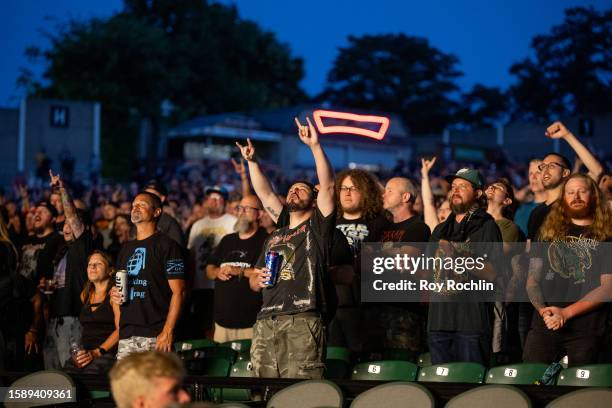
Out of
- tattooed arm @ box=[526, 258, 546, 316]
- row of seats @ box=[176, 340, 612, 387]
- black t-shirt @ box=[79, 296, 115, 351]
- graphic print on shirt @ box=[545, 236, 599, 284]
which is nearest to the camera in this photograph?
row of seats @ box=[176, 340, 612, 387]

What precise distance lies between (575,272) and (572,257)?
103 millimetres

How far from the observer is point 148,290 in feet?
23.6

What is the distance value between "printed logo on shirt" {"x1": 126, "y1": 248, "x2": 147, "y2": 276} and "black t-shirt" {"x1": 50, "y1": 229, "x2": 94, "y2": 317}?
142 centimetres

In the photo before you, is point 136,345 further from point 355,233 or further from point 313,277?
point 355,233

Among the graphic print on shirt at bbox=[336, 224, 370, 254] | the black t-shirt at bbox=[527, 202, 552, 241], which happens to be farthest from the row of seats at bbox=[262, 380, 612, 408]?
the black t-shirt at bbox=[527, 202, 552, 241]

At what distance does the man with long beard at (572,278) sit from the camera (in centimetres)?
607

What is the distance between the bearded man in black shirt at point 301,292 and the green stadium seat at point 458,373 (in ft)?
2.58

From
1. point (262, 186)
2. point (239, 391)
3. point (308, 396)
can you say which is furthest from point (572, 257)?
point (239, 391)

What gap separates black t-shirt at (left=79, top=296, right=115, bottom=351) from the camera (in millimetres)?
7773

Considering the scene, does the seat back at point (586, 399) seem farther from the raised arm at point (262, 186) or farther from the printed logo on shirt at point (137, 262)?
the printed logo on shirt at point (137, 262)

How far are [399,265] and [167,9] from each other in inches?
2184

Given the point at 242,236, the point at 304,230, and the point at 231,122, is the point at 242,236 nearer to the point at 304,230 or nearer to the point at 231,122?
the point at 304,230

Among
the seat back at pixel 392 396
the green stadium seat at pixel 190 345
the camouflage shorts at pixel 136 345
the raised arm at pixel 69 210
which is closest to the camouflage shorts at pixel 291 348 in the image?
the seat back at pixel 392 396

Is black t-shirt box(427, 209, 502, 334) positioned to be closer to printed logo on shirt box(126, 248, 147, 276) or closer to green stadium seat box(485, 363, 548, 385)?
green stadium seat box(485, 363, 548, 385)
